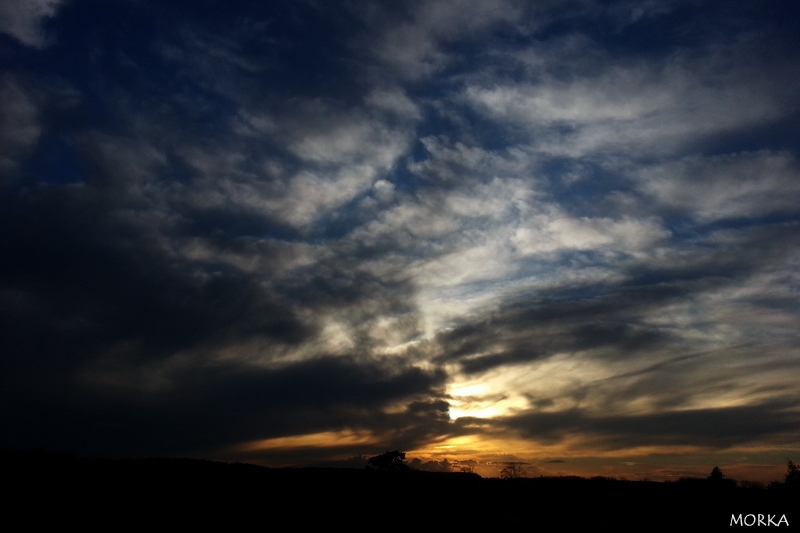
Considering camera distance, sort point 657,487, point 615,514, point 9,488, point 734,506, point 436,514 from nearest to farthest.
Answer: point 9,488
point 436,514
point 734,506
point 615,514
point 657,487

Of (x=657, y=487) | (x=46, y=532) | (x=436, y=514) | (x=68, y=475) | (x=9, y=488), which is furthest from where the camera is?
(x=657, y=487)

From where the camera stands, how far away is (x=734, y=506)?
34.8 meters

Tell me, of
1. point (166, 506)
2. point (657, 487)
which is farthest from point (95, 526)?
point (657, 487)

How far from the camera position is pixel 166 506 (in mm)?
26750

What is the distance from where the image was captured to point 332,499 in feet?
107

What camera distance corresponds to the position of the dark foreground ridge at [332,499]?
2578 centimetres

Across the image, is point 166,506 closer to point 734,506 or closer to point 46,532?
point 46,532

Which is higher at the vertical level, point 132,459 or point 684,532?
point 132,459

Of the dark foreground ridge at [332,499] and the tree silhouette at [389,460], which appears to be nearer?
the dark foreground ridge at [332,499]

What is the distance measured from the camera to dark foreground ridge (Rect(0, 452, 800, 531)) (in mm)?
25781

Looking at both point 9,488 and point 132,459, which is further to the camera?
point 132,459

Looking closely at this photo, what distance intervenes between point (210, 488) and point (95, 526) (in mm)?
7660

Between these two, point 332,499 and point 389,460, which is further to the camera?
point 389,460

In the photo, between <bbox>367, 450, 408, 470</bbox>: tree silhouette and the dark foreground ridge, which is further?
<bbox>367, 450, 408, 470</bbox>: tree silhouette
